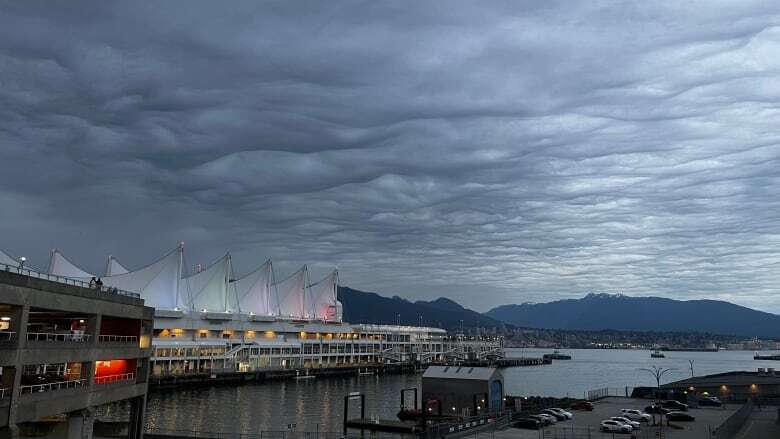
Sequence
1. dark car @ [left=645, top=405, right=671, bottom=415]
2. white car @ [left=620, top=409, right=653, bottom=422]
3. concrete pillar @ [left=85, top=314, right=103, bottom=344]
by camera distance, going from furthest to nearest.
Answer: dark car @ [left=645, top=405, right=671, bottom=415], white car @ [left=620, top=409, right=653, bottom=422], concrete pillar @ [left=85, top=314, right=103, bottom=344]

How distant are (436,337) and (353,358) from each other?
47.4 metres

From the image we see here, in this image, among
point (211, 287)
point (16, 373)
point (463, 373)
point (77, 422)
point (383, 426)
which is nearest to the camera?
point (16, 373)

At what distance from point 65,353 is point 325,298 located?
494 feet

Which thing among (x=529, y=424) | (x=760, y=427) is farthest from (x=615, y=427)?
(x=760, y=427)

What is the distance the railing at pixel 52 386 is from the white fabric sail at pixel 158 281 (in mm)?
87977

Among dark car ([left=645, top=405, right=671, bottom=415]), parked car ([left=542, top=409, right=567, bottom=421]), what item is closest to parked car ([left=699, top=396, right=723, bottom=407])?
dark car ([left=645, top=405, right=671, bottom=415])

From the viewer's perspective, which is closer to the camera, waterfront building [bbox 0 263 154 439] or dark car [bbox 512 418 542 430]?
waterfront building [bbox 0 263 154 439]

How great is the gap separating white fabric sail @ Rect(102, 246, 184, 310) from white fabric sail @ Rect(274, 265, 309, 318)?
43984 millimetres

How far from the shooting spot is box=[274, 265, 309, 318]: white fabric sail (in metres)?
162

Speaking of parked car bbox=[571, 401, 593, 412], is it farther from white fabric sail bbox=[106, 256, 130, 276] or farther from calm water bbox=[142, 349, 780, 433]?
white fabric sail bbox=[106, 256, 130, 276]

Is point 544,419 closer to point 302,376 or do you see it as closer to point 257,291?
point 302,376

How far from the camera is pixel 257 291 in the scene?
149 metres

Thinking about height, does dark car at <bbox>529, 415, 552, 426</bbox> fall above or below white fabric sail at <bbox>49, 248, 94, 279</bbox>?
below

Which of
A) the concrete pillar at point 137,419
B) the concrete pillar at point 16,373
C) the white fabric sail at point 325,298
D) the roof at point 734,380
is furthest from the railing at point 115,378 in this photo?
the white fabric sail at point 325,298
